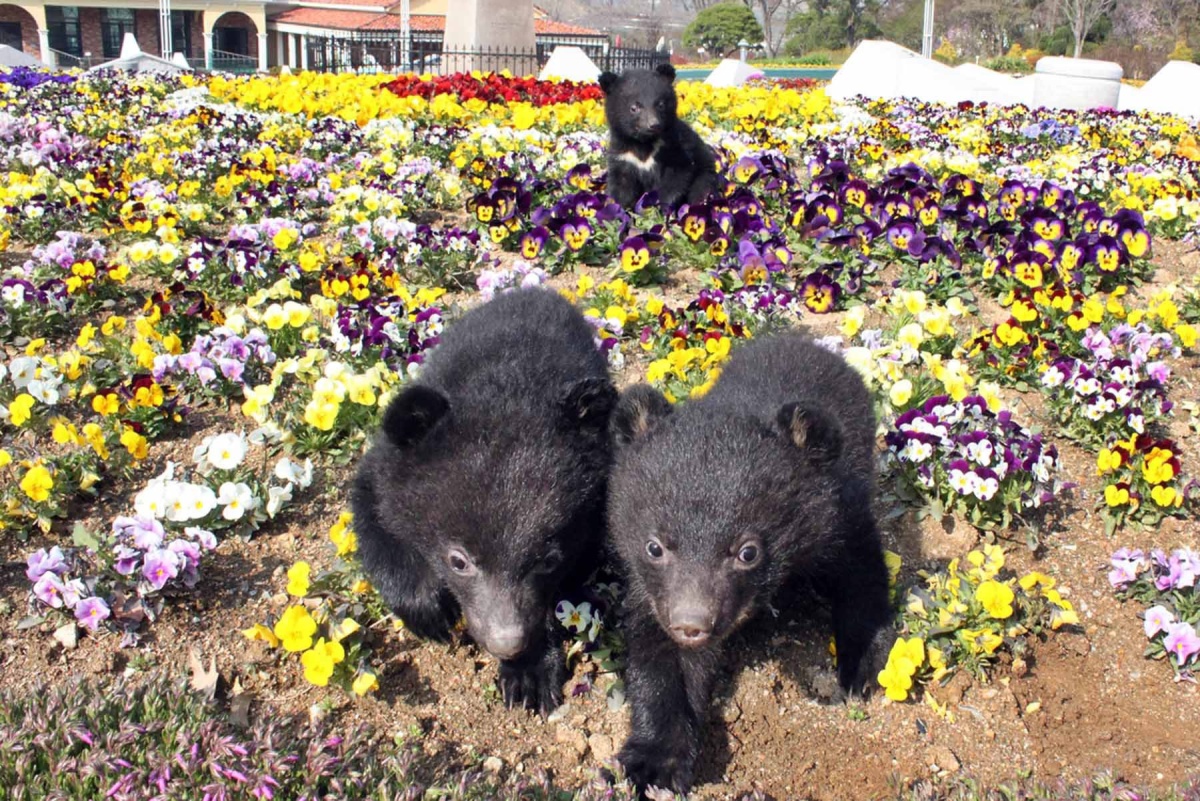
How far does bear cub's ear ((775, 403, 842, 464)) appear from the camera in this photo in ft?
9.78

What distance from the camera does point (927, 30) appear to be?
133 ft

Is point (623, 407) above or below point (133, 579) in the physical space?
above

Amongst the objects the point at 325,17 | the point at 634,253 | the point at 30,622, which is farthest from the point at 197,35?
the point at 30,622

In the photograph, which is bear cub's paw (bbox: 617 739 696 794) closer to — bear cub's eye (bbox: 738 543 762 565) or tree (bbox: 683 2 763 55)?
bear cub's eye (bbox: 738 543 762 565)

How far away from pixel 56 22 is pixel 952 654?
6374 cm

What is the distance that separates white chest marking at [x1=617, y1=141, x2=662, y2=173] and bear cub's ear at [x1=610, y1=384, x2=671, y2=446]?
5561mm

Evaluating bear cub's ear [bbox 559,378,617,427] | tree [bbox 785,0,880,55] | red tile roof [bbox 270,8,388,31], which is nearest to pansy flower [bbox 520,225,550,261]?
bear cub's ear [bbox 559,378,617,427]

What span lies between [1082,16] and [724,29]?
2636 cm

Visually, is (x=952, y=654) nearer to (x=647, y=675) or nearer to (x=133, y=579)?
(x=647, y=675)

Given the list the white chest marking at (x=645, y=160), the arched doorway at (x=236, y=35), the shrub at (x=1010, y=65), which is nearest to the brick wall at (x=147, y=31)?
the arched doorway at (x=236, y=35)

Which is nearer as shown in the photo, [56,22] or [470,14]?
[470,14]

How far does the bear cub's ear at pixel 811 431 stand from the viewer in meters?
2.98

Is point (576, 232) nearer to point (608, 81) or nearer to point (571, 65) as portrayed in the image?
point (608, 81)

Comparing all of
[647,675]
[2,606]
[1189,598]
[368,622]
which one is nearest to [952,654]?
[1189,598]
